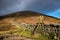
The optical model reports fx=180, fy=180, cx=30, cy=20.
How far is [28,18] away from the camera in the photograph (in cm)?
556

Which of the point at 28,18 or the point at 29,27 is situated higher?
the point at 28,18

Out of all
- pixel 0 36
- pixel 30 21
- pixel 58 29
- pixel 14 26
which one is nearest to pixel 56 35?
pixel 58 29

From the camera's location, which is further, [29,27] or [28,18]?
[28,18]

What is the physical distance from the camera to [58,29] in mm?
5336

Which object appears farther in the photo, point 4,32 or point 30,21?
point 30,21

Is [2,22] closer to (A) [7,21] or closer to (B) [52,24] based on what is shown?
(A) [7,21]

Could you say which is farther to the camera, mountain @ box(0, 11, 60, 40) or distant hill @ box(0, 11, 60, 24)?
distant hill @ box(0, 11, 60, 24)

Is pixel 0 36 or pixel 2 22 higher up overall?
pixel 2 22

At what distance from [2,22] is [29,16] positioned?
85cm

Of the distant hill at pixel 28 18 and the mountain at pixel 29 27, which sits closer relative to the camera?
the mountain at pixel 29 27

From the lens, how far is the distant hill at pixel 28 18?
543 centimetres

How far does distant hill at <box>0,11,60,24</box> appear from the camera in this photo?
5.43 meters

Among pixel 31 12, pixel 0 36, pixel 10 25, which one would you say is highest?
pixel 31 12

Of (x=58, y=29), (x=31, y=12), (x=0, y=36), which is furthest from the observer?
(x=31, y=12)
